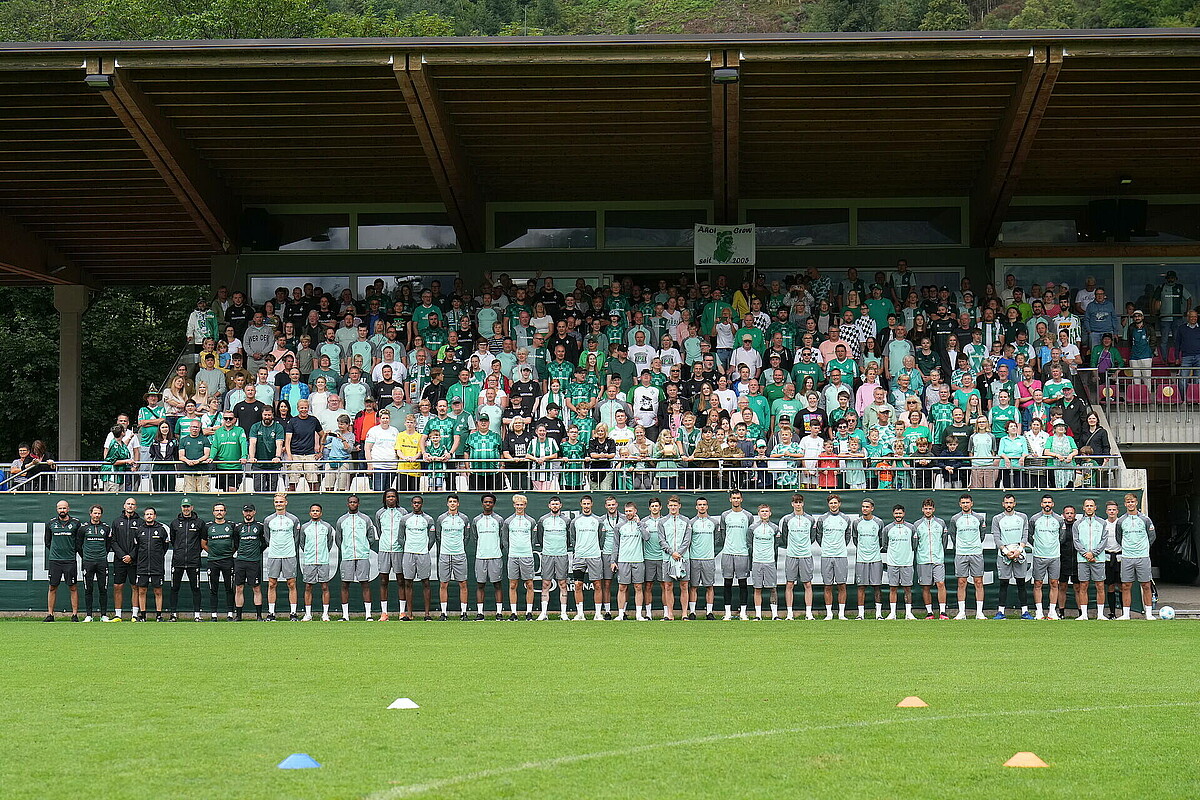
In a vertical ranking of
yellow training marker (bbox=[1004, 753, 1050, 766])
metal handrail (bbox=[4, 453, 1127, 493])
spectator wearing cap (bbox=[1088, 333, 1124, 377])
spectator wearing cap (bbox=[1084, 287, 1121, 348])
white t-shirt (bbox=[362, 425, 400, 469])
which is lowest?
yellow training marker (bbox=[1004, 753, 1050, 766])

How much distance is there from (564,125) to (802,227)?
600cm

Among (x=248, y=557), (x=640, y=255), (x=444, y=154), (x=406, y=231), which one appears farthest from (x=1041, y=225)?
(x=248, y=557)

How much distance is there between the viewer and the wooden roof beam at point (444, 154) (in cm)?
2056

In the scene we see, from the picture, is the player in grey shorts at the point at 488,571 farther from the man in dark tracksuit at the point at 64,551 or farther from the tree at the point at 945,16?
the tree at the point at 945,16

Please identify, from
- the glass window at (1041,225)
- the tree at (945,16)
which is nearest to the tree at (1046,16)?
the tree at (945,16)

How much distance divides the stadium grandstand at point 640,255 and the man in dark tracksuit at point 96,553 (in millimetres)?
1203

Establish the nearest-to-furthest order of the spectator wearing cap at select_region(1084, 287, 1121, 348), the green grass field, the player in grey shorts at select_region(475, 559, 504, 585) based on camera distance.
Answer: the green grass field
the player in grey shorts at select_region(475, 559, 504, 585)
the spectator wearing cap at select_region(1084, 287, 1121, 348)

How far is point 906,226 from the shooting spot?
2686 centimetres

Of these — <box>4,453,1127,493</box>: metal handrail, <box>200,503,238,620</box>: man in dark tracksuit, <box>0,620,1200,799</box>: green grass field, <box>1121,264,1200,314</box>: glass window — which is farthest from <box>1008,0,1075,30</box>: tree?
<box>0,620,1200,799</box>: green grass field

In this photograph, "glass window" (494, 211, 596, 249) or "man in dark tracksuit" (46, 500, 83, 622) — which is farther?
"glass window" (494, 211, 596, 249)

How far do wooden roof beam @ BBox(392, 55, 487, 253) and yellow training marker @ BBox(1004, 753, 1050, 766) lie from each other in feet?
51.4

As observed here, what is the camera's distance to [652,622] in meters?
17.9

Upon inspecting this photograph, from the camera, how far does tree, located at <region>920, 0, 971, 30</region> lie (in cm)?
6938

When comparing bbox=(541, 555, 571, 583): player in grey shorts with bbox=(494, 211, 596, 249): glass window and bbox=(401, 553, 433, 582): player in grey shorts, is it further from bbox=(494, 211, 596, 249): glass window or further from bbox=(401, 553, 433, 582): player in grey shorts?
bbox=(494, 211, 596, 249): glass window
